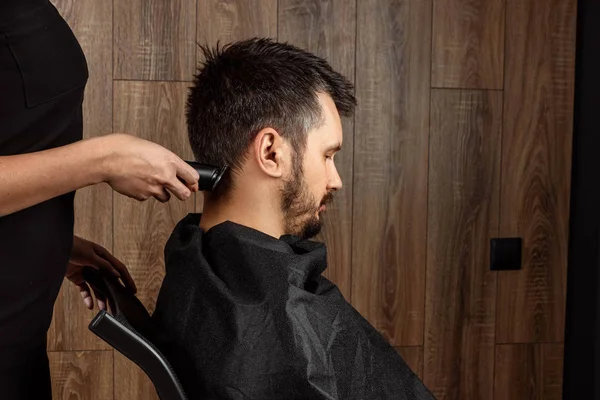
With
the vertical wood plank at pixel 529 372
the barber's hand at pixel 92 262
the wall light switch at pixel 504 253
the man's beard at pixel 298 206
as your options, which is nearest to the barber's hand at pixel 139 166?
the man's beard at pixel 298 206

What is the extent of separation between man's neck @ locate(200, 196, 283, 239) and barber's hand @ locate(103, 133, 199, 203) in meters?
0.27

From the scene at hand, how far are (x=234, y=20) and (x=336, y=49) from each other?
37cm

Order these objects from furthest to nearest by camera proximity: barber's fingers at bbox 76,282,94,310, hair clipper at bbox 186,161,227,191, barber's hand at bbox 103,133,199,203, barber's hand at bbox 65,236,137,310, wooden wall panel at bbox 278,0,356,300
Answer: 1. wooden wall panel at bbox 278,0,356,300
2. barber's fingers at bbox 76,282,94,310
3. barber's hand at bbox 65,236,137,310
4. hair clipper at bbox 186,161,227,191
5. barber's hand at bbox 103,133,199,203

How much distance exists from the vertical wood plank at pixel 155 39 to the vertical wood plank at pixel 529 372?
5.29 ft

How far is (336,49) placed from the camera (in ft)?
9.21

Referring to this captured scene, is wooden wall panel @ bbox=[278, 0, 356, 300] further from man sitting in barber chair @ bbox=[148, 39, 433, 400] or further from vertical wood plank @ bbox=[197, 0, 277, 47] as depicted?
man sitting in barber chair @ bbox=[148, 39, 433, 400]

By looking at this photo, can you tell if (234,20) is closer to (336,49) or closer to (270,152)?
(336,49)

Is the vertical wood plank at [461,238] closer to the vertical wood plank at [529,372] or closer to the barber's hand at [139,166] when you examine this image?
the vertical wood plank at [529,372]

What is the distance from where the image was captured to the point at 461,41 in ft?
9.54

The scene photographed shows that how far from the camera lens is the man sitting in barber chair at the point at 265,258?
4.38 feet

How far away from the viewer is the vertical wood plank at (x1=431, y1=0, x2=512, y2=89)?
289 cm

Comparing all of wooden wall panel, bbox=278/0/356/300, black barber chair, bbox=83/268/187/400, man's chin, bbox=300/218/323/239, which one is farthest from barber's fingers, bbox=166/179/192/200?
wooden wall panel, bbox=278/0/356/300

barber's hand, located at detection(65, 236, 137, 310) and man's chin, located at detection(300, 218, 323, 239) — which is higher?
man's chin, located at detection(300, 218, 323, 239)

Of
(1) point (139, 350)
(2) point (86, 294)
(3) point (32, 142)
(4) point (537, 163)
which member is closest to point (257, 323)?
(1) point (139, 350)
